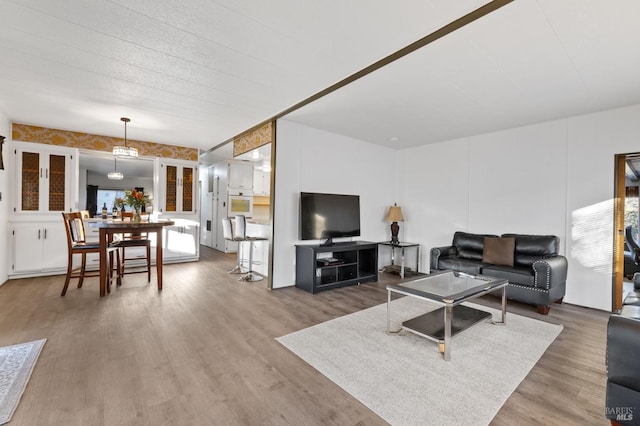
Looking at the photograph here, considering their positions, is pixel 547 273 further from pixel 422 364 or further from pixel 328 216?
pixel 328 216

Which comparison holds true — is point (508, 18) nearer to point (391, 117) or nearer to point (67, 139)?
point (391, 117)

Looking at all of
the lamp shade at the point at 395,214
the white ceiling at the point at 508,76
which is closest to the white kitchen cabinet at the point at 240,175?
the white ceiling at the point at 508,76

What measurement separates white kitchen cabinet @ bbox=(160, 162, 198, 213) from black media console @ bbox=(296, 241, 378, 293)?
10.8 feet

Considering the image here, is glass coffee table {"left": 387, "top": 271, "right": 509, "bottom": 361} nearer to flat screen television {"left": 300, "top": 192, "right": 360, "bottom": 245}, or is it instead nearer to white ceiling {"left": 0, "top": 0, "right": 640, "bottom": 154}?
flat screen television {"left": 300, "top": 192, "right": 360, "bottom": 245}

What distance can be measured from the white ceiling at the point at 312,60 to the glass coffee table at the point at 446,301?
2.08 m

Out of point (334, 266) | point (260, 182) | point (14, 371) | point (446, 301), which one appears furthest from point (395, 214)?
point (14, 371)

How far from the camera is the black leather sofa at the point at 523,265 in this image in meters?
3.38

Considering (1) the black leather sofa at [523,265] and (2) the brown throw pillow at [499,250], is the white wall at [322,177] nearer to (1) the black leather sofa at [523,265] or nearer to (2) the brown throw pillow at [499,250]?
(1) the black leather sofa at [523,265]

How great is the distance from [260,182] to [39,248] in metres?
4.72

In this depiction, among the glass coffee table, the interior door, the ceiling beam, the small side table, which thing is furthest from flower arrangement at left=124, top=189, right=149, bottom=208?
the interior door

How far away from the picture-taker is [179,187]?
6188 millimetres

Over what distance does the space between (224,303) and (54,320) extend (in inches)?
66.6

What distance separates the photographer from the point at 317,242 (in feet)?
15.7

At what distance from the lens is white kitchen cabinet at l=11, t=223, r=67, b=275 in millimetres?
4637
